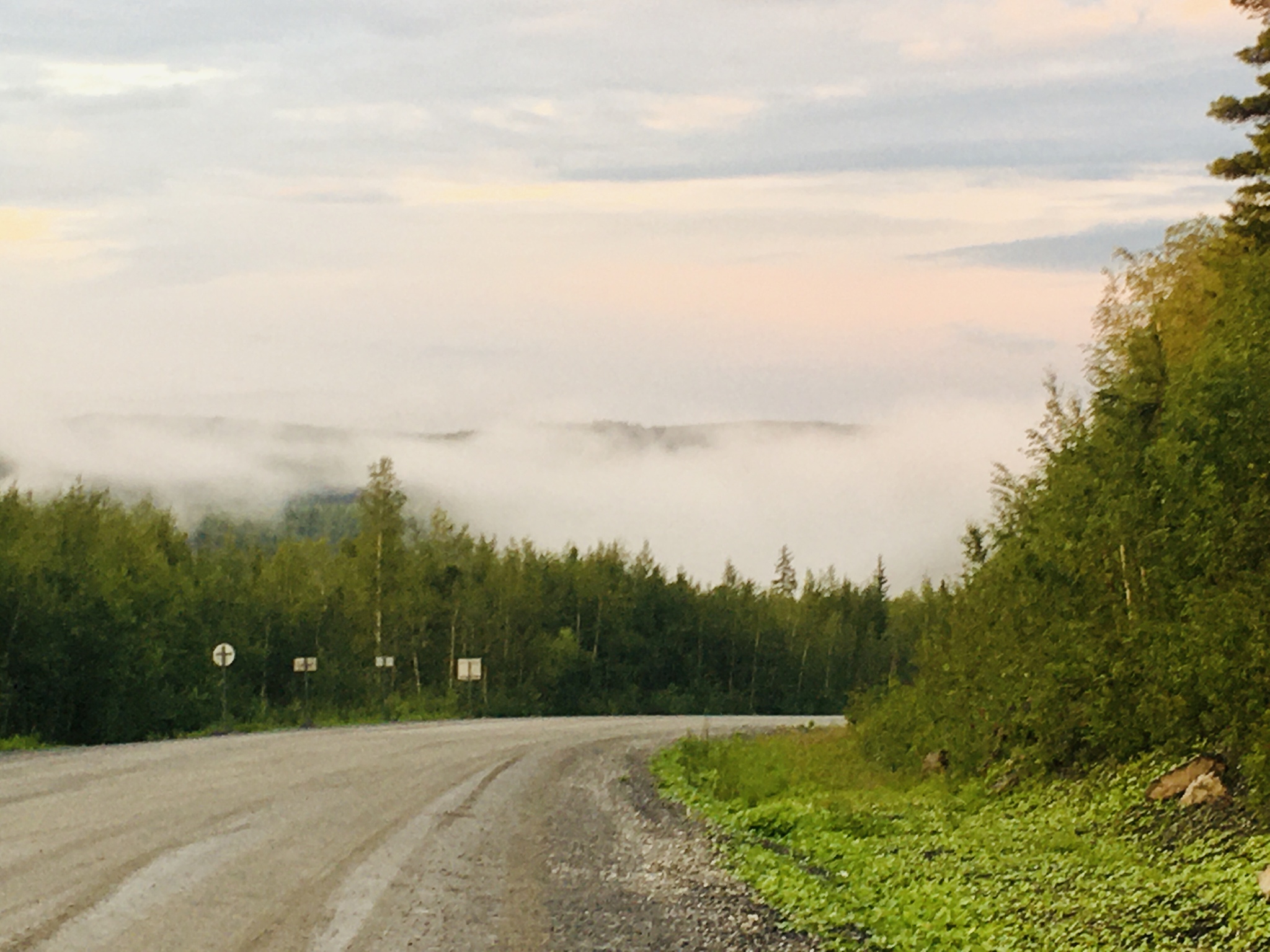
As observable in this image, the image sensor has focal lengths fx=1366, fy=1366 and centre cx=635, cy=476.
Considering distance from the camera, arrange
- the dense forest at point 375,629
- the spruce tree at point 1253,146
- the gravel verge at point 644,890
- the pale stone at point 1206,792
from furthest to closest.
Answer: the dense forest at point 375,629 < the spruce tree at point 1253,146 < the pale stone at point 1206,792 < the gravel verge at point 644,890

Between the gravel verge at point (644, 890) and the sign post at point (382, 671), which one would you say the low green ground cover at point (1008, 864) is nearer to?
the gravel verge at point (644, 890)

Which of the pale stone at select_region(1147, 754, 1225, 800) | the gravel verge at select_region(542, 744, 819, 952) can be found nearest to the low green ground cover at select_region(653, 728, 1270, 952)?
the pale stone at select_region(1147, 754, 1225, 800)

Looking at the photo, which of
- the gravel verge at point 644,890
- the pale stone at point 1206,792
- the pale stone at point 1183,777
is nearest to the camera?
the gravel verge at point 644,890

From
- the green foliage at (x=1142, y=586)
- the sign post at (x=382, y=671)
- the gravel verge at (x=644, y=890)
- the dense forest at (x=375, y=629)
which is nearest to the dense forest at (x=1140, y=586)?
the green foliage at (x=1142, y=586)

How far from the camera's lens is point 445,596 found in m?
90.4

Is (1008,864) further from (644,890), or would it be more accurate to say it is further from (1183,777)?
(644,890)

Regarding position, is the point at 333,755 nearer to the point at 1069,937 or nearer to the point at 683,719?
the point at 1069,937

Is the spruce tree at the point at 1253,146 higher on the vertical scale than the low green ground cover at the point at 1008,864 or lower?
higher


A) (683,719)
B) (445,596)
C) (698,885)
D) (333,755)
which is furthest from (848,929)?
(445,596)

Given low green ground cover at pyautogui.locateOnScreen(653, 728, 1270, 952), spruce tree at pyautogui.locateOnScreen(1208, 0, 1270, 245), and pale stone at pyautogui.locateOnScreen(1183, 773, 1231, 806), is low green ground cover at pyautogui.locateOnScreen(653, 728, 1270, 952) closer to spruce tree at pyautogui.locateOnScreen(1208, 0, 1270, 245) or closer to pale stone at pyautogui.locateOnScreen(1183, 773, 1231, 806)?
pale stone at pyautogui.locateOnScreen(1183, 773, 1231, 806)

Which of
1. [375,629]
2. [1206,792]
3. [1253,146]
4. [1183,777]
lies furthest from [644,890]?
[375,629]

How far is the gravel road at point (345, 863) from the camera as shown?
10.2 m

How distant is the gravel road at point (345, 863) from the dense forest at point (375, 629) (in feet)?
46.6

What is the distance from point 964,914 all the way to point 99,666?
110 ft
